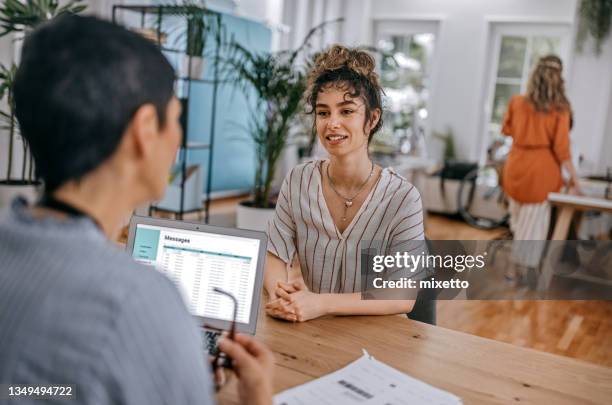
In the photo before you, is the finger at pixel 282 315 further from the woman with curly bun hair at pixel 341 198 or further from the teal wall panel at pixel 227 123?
the teal wall panel at pixel 227 123

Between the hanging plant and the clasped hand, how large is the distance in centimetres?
593

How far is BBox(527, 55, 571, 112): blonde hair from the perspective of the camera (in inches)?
160

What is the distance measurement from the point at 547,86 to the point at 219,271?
349 cm

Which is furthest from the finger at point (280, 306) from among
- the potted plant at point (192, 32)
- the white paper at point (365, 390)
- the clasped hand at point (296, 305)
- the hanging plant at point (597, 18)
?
the hanging plant at point (597, 18)

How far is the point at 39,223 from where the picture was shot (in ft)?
2.02

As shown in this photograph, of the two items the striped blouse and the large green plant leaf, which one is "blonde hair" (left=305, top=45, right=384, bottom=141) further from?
the large green plant leaf

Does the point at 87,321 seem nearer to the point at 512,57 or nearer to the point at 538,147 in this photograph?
the point at 538,147

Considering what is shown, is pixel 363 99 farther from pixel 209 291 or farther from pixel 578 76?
pixel 578 76

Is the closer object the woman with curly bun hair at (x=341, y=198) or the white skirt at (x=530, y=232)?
the woman with curly bun hair at (x=341, y=198)

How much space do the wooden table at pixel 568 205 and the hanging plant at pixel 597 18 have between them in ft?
9.54

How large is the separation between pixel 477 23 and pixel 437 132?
4.40 ft

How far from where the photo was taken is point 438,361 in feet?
4.11

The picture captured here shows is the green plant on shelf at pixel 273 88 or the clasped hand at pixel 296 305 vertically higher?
the green plant on shelf at pixel 273 88

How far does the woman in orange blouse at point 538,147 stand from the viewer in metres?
4.11
